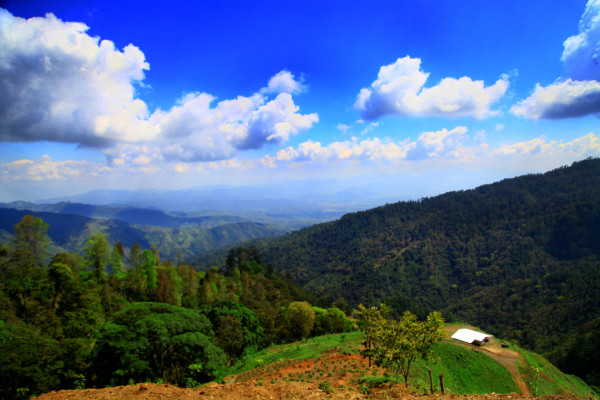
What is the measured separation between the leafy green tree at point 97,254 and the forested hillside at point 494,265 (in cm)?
9062

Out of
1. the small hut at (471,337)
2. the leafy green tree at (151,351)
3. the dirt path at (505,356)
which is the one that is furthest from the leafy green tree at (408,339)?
the small hut at (471,337)

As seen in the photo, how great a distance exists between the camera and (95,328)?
2222 cm

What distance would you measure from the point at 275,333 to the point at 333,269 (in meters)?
142

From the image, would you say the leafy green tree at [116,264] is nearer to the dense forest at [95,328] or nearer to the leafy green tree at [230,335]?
the dense forest at [95,328]

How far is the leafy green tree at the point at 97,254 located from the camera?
32.7 meters

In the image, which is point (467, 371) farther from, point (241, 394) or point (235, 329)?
point (235, 329)

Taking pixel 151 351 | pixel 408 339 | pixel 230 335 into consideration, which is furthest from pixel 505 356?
pixel 151 351

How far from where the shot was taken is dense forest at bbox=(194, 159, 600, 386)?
96.1 meters

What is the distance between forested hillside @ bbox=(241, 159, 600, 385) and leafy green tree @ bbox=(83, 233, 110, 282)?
9062 cm

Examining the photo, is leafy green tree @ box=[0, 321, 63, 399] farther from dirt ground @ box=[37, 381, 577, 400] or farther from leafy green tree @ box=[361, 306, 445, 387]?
leafy green tree @ box=[361, 306, 445, 387]

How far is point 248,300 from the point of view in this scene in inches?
2005

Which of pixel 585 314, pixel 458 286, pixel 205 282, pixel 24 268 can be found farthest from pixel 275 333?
pixel 458 286

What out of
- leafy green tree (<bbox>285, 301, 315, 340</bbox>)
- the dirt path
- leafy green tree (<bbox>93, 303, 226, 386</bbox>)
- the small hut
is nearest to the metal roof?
the small hut

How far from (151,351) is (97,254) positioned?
20.9m
